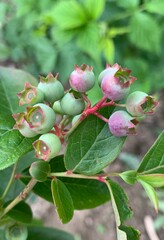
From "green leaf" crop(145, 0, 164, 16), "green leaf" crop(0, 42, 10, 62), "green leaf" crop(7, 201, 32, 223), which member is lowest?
"green leaf" crop(0, 42, 10, 62)

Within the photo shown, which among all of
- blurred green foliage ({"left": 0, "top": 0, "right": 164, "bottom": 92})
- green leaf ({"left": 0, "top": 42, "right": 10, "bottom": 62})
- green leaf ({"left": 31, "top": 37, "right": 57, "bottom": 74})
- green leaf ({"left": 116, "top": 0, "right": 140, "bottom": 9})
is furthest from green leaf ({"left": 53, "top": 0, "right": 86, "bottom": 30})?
green leaf ({"left": 0, "top": 42, "right": 10, "bottom": 62})

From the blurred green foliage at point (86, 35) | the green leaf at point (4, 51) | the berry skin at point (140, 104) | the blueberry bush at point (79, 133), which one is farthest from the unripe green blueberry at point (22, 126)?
the green leaf at point (4, 51)

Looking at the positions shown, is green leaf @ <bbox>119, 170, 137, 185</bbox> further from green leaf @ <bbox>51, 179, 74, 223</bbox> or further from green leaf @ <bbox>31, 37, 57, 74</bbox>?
green leaf @ <bbox>31, 37, 57, 74</bbox>

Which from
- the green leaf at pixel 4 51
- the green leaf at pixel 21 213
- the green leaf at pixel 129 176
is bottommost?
the green leaf at pixel 4 51

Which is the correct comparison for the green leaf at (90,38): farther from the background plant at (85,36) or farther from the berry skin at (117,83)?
the berry skin at (117,83)

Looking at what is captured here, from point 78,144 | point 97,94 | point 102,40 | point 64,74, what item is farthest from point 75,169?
point 64,74

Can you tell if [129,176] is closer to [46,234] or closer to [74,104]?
[74,104]
